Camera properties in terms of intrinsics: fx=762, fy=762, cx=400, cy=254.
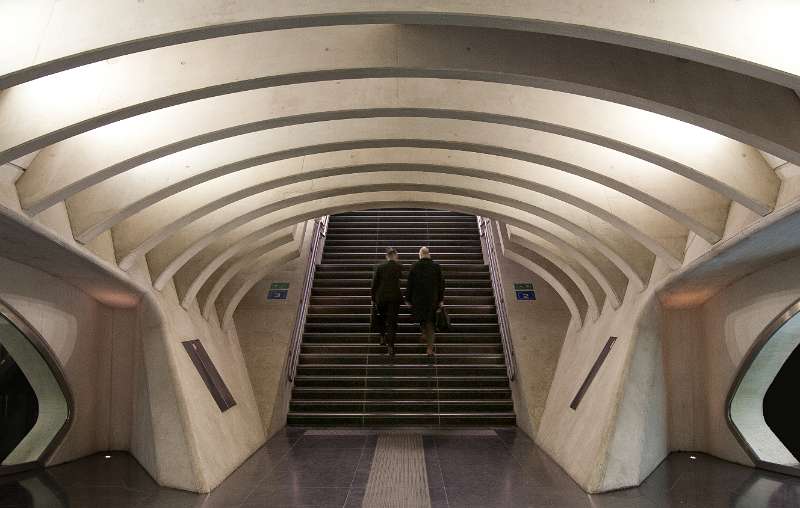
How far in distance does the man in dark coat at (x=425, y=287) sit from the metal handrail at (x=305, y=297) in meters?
2.37

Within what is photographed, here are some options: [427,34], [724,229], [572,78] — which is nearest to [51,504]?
[427,34]

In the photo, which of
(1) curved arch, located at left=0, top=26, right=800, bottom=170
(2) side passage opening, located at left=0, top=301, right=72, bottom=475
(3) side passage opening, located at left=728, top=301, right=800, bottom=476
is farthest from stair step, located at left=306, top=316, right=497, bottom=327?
(1) curved arch, located at left=0, top=26, right=800, bottom=170

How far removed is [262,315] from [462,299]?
4.29 m

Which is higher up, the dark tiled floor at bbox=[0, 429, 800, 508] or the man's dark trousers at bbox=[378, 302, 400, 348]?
the man's dark trousers at bbox=[378, 302, 400, 348]

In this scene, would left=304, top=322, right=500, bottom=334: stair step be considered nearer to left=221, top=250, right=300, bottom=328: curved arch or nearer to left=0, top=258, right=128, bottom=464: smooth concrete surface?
left=221, top=250, right=300, bottom=328: curved arch

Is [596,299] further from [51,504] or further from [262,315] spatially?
[51,504]

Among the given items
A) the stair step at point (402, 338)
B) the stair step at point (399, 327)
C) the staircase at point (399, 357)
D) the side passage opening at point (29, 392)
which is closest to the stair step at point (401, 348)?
the staircase at point (399, 357)

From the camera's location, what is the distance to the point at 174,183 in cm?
778

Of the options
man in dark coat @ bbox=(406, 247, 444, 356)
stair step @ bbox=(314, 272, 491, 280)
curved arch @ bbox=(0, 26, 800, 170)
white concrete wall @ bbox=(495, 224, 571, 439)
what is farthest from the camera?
stair step @ bbox=(314, 272, 491, 280)

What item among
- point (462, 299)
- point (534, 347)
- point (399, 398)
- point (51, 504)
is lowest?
point (51, 504)

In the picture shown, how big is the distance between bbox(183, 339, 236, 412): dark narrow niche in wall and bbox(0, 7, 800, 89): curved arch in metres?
6.51

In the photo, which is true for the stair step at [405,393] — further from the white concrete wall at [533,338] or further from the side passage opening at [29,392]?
the side passage opening at [29,392]

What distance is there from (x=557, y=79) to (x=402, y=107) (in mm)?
1617

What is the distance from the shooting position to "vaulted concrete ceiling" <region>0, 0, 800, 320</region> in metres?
4.28
